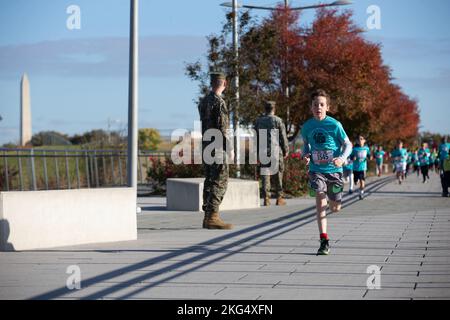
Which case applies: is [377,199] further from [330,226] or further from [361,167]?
[330,226]

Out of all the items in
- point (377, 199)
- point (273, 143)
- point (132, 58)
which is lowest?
Result: point (377, 199)

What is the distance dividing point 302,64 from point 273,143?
61.4 feet

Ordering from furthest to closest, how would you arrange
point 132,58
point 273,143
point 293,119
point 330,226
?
point 293,119 → point 273,143 → point 132,58 → point 330,226

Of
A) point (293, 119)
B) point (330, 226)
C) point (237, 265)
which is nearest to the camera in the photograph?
point (237, 265)

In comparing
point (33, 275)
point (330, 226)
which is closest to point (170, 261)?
point (33, 275)

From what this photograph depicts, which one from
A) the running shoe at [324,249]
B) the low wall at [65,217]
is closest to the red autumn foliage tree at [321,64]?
the low wall at [65,217]

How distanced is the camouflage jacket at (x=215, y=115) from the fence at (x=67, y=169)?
10398 millimetres

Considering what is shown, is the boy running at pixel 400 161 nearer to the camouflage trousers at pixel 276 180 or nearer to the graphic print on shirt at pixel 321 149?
the camouflage trousers at pixel 276 180

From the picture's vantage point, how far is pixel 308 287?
7246 mm

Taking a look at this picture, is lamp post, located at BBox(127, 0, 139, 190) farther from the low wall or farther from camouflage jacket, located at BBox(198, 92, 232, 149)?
the low wall

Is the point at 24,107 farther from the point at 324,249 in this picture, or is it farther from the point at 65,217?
the point at 324,249
